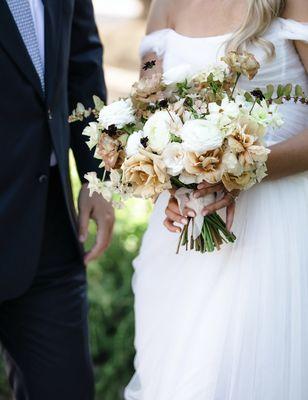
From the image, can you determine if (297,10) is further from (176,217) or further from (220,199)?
(176,217)

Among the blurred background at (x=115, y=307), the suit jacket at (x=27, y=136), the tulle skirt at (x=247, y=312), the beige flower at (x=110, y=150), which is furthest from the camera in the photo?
the blurred background at (x=115, y=307)

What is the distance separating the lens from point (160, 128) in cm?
234

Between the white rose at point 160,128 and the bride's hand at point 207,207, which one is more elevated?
the white rose at point 160,128

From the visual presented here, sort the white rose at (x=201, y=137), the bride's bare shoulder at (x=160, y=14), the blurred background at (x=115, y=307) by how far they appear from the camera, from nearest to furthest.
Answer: the white rose at (x=201, y=137), the bride's bare shoulder at (x=160, y=14), the blurred background at (x=115, y=307)

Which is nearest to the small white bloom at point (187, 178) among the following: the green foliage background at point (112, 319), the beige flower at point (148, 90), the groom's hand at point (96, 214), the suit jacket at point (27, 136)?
the beige flower at point (148, 90)

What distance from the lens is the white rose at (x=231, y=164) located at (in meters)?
2.28

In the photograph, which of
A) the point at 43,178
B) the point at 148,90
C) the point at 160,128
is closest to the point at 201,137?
the point at 160,128

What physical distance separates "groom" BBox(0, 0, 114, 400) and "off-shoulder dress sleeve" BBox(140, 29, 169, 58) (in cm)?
30

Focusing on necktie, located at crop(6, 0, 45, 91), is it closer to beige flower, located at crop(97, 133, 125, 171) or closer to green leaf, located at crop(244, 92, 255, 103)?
beige flower, located at crop(97, 133, 125, 171)

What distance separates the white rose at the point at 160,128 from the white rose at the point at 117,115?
0.10m

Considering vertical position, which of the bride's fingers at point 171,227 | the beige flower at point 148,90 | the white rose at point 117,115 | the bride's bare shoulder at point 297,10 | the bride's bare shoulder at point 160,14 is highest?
the bride's bare shoulder at point 160,14

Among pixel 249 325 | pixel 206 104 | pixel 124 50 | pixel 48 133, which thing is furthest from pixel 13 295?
pixel 124 50

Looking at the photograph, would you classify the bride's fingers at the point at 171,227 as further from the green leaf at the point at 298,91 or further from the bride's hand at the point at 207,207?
the green leaf at the point at 298,91

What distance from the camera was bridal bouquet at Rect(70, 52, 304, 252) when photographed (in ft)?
7.49
